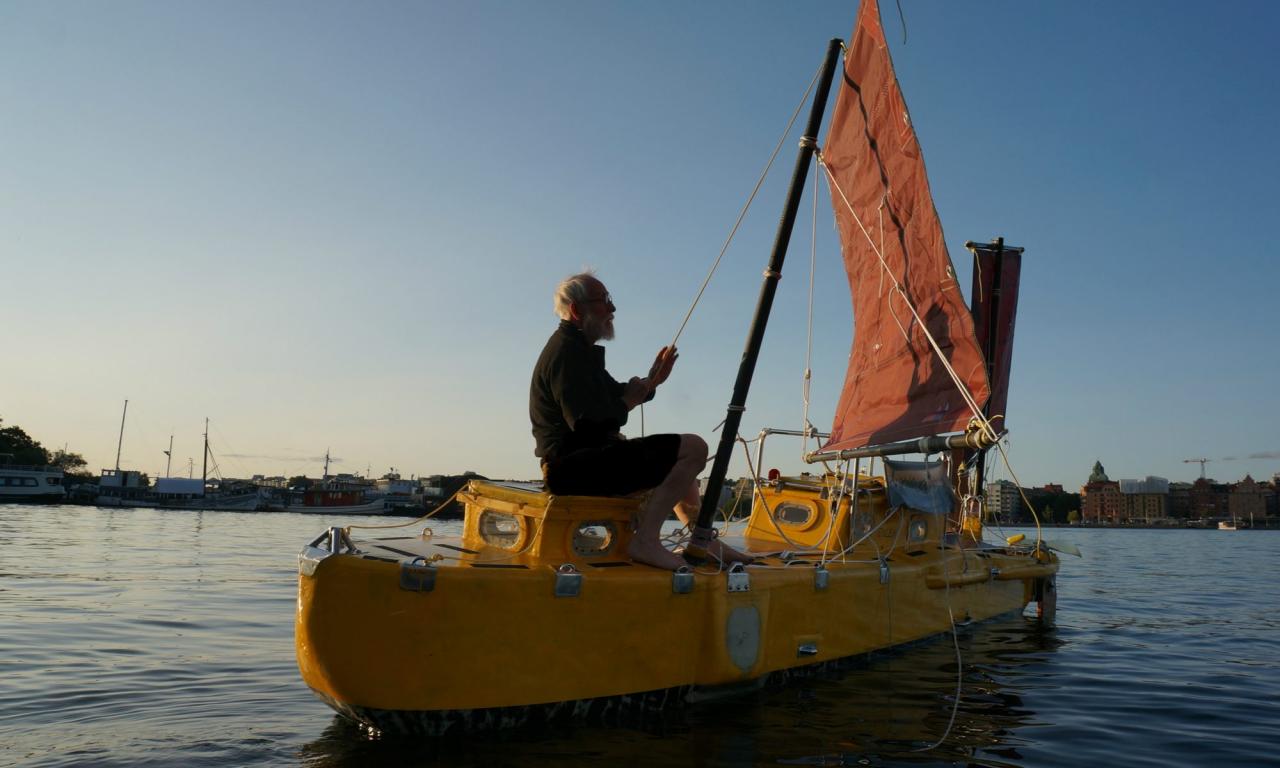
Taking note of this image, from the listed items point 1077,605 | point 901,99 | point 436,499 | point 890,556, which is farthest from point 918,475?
point 436,499

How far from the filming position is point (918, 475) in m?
9.04

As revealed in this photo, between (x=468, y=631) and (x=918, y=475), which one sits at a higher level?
(x=918, y=475)

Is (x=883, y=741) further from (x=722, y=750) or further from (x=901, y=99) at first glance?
(x=901, y=99)

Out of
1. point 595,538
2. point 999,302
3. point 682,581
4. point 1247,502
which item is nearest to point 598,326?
point 595,538

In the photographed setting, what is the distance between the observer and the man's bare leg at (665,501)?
5.70 meters

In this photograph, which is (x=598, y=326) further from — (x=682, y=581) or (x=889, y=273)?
(x=889, y=273)

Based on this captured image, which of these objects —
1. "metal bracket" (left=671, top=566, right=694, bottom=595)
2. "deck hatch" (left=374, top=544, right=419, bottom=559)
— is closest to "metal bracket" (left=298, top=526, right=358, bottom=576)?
"deck hatch" (left=374, top=544, right=419, bottom=559)

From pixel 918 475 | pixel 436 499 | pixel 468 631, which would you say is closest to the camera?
pixel 468 631

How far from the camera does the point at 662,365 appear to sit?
619 cm

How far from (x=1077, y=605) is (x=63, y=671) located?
15.1 m

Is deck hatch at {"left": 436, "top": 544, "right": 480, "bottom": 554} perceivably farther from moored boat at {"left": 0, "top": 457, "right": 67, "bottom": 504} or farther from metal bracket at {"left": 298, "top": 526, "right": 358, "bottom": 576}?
moored boat at {"left": 0, "top": 457, "right": 67, "bottom": 504}

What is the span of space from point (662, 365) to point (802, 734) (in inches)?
106

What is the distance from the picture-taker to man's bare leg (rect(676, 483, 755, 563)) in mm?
6160

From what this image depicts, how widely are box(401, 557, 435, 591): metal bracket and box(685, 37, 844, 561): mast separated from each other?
84.6 inches
